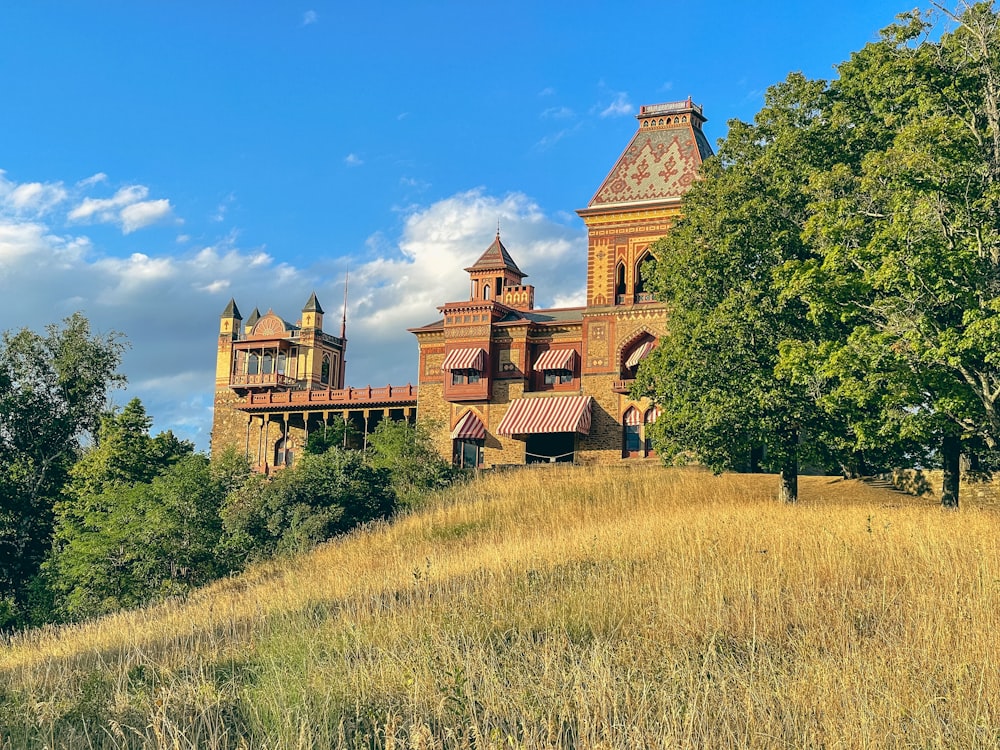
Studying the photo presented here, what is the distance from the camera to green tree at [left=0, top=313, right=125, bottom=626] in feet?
124

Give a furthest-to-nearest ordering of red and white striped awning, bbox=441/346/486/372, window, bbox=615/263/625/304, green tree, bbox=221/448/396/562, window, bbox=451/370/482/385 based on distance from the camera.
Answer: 1. window, bbox=451/370/482/385
2. red and white striped awning, bbox=441/346/486/372
3. window, bbox=615/263/625/304
4. green tree, bbox=221/448/396/562

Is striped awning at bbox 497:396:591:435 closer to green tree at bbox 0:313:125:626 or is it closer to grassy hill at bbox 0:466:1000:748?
green tree at bbox 0:313:125:626

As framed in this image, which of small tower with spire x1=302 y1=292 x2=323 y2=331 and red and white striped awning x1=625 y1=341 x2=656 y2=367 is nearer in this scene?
red and white striped awning x1=625 y1=341 x2=656 y2=367

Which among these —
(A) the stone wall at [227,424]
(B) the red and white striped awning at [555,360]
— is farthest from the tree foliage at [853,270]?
(A) the stone wall at [227,424]

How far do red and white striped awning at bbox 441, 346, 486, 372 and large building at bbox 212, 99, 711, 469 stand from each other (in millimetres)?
57

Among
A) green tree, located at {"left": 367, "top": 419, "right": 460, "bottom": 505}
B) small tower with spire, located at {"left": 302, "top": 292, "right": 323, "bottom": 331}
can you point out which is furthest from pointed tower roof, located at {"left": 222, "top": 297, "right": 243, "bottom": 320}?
green tree, located at {"left": 367, "top": 419, "right": 460, "bottom": 505}

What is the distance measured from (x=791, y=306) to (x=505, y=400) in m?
23.5

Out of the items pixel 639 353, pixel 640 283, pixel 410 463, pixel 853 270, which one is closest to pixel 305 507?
pixel 410 463

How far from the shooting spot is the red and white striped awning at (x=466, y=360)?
47.1m

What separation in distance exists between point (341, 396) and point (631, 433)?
18.6 meters

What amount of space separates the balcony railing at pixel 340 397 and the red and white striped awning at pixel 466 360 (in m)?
6.51

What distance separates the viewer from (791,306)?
25.4m

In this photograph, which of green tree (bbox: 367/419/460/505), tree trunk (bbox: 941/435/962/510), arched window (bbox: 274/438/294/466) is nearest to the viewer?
tree trunk (bbox: 941/435/962/510)

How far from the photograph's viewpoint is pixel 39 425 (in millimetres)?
41125
